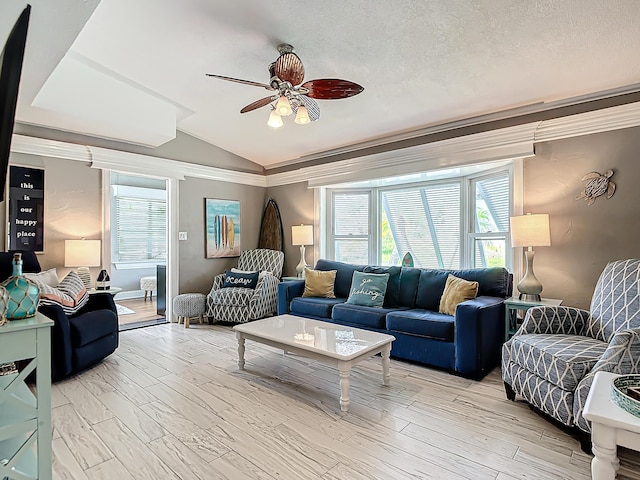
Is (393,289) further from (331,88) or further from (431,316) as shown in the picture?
(331,88)

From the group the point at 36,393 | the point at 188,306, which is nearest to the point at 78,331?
the point at 188,306

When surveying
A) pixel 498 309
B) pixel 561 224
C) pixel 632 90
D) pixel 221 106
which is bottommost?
pixel 498 309

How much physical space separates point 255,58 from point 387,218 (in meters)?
2.84

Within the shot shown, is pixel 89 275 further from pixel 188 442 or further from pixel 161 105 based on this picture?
pixel 188 442

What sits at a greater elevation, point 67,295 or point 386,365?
point 67,295

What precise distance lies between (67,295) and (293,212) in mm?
3283

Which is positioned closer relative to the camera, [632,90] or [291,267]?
[632,90]

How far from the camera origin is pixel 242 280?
5020mm

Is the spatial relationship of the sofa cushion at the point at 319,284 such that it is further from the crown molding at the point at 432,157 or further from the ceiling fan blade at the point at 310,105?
the ceiling fan blade at the point at 310,105

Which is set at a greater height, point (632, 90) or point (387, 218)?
point (632, 90)

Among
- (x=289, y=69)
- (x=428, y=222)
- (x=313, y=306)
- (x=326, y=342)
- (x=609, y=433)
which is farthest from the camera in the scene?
(x=428, y=222)

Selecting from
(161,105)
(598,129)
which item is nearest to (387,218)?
(598,129)

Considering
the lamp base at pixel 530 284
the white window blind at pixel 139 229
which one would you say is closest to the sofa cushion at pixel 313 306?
the lamp base at pixel 530 284

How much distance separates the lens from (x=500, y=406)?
2.52 meters
